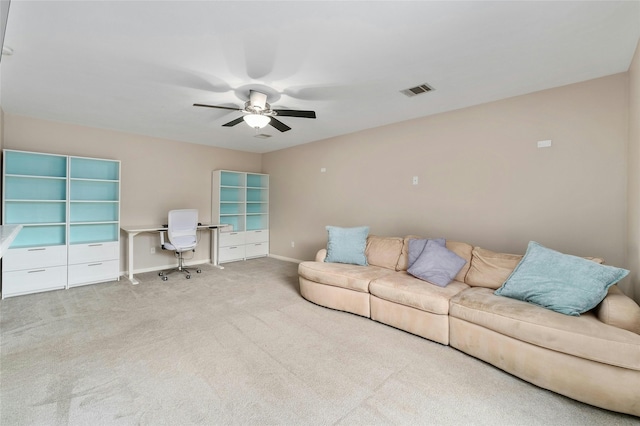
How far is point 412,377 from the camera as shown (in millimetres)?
2049

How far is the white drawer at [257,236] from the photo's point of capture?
6219 millimetres

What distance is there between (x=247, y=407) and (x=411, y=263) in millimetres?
2306

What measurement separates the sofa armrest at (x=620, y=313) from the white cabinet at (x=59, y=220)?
229 inches

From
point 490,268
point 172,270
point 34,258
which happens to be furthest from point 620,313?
point 34,258

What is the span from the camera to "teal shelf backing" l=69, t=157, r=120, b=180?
439cm

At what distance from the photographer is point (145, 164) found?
5.07 m

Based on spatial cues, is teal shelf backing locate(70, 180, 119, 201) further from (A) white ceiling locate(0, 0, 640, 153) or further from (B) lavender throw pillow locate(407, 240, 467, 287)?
(B) lavender throw pillow locate(407, 240, 467, 287)

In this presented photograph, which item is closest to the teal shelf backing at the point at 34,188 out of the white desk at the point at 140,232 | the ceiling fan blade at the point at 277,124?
the white desk at the point at 140,232

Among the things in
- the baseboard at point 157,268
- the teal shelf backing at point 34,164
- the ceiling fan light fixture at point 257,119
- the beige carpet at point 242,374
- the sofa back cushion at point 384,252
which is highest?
the ceiling fan light fixture at point 257,119

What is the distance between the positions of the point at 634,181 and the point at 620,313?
1.20m

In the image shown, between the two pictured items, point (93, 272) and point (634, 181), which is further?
point (93, 272)

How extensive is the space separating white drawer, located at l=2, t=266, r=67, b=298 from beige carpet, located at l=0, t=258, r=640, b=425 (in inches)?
15.1

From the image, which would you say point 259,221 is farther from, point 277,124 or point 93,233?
point 277,124

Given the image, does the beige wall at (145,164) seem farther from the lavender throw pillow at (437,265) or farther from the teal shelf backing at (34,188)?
the lavender throw pillow at (437,265)
